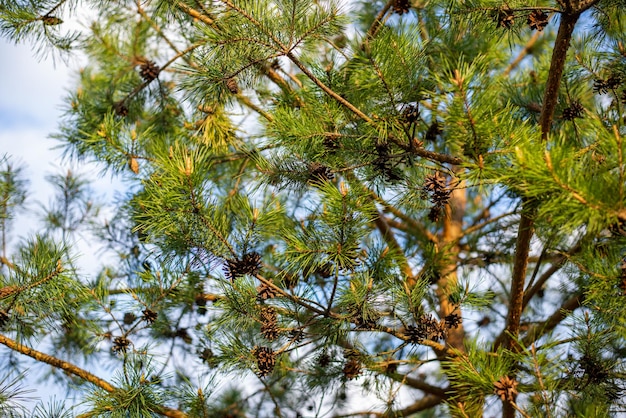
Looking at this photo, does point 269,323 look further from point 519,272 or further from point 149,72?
point 149,72

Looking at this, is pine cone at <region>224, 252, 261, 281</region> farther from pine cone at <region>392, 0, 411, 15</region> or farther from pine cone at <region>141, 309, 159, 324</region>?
pine cone at <region>392, 0, 411, 15</region>

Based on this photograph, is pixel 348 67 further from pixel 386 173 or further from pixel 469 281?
pixel 469 281

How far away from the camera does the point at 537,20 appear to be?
3.87 ft

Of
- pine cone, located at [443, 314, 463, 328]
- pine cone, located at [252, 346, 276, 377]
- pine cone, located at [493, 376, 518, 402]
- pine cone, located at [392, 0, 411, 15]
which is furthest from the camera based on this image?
pine cone, located at [392, 0, 411, 15]

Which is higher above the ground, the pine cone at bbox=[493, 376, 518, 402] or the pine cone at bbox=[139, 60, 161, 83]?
the pine cone at bbox=[139, 60, 161, 83]

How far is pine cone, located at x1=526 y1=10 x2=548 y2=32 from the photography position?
1172mm

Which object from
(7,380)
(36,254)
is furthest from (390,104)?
(7,380)

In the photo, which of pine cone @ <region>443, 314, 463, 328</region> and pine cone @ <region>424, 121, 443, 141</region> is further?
pine cone @ <region>424, 121, 443, 141</region>

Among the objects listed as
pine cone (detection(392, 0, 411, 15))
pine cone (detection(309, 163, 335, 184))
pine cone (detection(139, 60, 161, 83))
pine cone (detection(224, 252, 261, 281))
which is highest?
pine cone (detection(139, 60, 161, 83))

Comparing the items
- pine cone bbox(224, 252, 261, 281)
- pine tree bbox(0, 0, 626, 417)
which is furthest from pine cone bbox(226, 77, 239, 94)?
pine cone bbox(224, 252, 261, 281)

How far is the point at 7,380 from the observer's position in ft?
4.34

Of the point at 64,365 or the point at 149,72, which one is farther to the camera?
the point at 149,72

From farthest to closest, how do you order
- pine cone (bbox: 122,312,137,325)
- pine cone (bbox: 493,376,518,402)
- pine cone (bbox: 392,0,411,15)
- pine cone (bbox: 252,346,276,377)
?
pine cone (bbox: 122,312,137,325) < pine cone (bbox: 392,0,411,15) < pine cone (bbox: 252,346,276,377) < pine cone (bbox: 493,376,518,402)

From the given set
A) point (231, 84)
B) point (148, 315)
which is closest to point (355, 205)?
point (231, 84)
